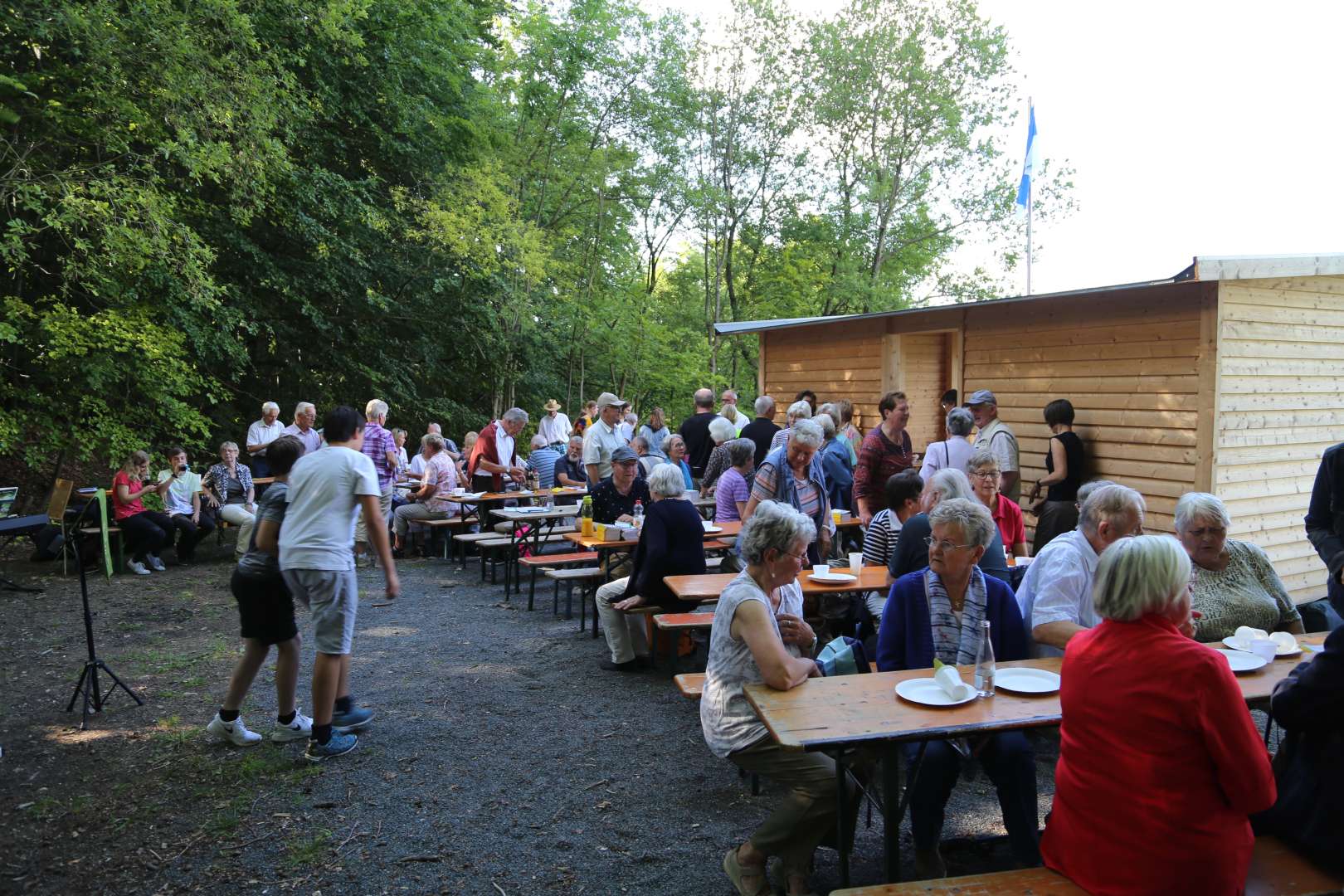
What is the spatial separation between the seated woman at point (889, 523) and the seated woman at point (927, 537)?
1.17 ft

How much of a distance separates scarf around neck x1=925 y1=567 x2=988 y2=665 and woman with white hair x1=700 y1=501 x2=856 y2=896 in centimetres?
54


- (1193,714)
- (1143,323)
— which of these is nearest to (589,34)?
(1143,323)

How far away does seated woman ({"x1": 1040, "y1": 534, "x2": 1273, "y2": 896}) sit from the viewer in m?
2.05

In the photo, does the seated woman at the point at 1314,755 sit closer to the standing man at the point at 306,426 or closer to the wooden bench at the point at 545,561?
the wooden bench at the point at 545,561

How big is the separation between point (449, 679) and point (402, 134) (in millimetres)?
12512

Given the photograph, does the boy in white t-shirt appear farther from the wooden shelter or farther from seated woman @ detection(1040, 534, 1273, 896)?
the wooden shelter

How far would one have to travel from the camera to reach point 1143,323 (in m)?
7.61

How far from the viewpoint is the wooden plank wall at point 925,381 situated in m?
11.4

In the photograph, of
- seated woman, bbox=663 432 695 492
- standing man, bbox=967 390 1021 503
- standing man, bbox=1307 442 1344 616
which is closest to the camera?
standing man, bbox=1307 442 1344 616

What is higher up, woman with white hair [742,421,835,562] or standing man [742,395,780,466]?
standing man [742,395,780,466]

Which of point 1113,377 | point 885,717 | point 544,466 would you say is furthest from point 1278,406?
point 544,466

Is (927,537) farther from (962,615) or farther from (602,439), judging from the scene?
(602,439)

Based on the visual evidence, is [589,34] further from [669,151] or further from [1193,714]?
[1193,714]

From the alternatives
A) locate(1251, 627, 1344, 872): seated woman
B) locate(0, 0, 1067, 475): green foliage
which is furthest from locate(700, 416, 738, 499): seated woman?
locate(0, 0, 1067, 475): green foliage
